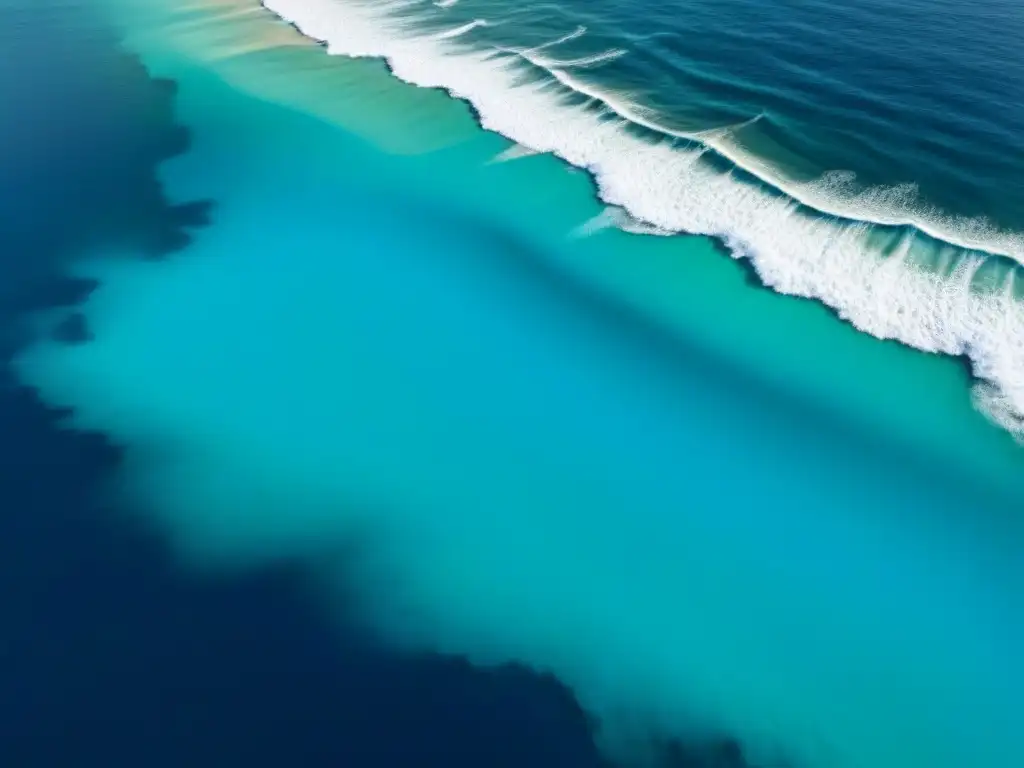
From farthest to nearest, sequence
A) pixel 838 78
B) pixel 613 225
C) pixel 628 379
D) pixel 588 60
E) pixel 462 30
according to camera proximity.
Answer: pixel 462 30, pixel 588 60, pixel 838 78, pixel 613 225, pixel 628 379

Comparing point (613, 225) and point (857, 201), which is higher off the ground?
point (857, 201)

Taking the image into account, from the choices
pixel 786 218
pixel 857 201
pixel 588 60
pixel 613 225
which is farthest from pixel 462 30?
pixel 857 201

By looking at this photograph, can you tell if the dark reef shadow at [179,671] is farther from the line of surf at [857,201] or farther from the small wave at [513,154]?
the line of surf at [857,201]

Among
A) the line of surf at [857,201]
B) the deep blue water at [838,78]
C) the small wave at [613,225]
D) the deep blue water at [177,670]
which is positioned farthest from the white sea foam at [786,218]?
the deep blue water at [177,670]

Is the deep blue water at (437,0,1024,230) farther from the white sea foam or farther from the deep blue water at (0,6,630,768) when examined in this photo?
the deep blue water at (0,6,630,768)

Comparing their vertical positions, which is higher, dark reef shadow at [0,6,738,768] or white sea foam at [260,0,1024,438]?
white sea foam at [260,0,1024,438]

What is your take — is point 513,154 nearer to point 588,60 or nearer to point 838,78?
point 588,60

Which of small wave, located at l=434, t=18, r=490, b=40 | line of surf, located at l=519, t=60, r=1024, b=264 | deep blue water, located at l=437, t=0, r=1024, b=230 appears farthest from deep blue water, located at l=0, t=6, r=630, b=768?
small wave, located at l=434, t=18, r=490, b=40

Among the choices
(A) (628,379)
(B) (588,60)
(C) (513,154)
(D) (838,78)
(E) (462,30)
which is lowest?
(A) (628,379)
